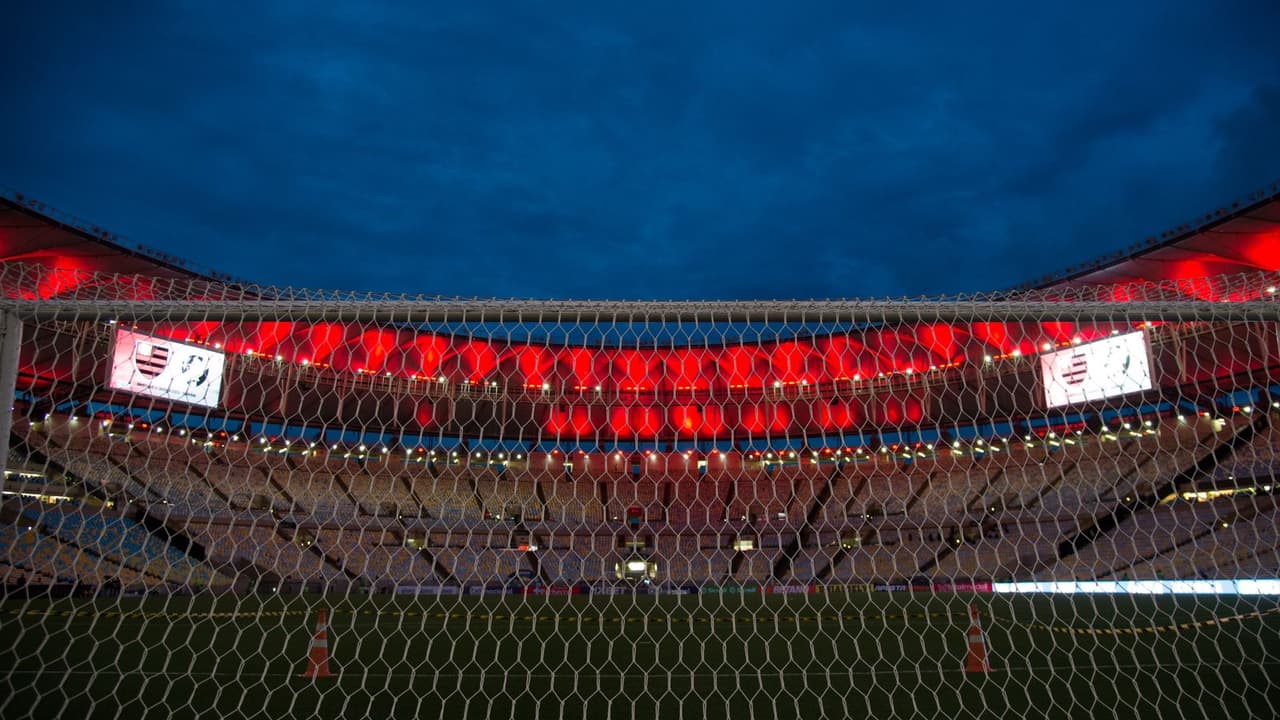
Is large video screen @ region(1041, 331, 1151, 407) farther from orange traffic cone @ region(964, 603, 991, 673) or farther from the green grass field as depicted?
orange traffic cone @ region(964, 603, 991, 673)

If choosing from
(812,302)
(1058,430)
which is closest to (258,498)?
(812,302)

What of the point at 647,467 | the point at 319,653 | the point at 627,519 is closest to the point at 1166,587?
the point at 647,467

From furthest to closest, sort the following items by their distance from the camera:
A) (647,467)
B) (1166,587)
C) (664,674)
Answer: (647,467) < (1166,587) < (664,674)

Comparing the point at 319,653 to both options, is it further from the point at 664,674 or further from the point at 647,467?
the point at 647,467

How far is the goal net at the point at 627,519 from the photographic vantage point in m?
3.79

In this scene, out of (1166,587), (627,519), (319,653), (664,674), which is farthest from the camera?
(627,519)

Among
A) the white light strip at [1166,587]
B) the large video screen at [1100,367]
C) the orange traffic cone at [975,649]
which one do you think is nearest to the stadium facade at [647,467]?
the large video screen at [1100,367]

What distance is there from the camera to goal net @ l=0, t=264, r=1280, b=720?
379 centimetres

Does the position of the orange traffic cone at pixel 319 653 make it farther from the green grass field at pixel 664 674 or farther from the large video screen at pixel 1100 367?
the large video screen at pixel 1100 367

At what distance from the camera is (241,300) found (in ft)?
9.68

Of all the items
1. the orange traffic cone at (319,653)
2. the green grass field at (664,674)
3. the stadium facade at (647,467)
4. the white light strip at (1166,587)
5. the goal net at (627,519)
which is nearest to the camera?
the goal net at (627,519)

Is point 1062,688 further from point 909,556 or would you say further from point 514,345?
point 514,345

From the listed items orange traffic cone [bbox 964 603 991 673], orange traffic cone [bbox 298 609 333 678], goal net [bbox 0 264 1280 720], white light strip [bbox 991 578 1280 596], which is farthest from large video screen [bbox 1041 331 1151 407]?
orange traffic cone [bbox 298 609 333 678]

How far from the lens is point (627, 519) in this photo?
2266 centimetres
